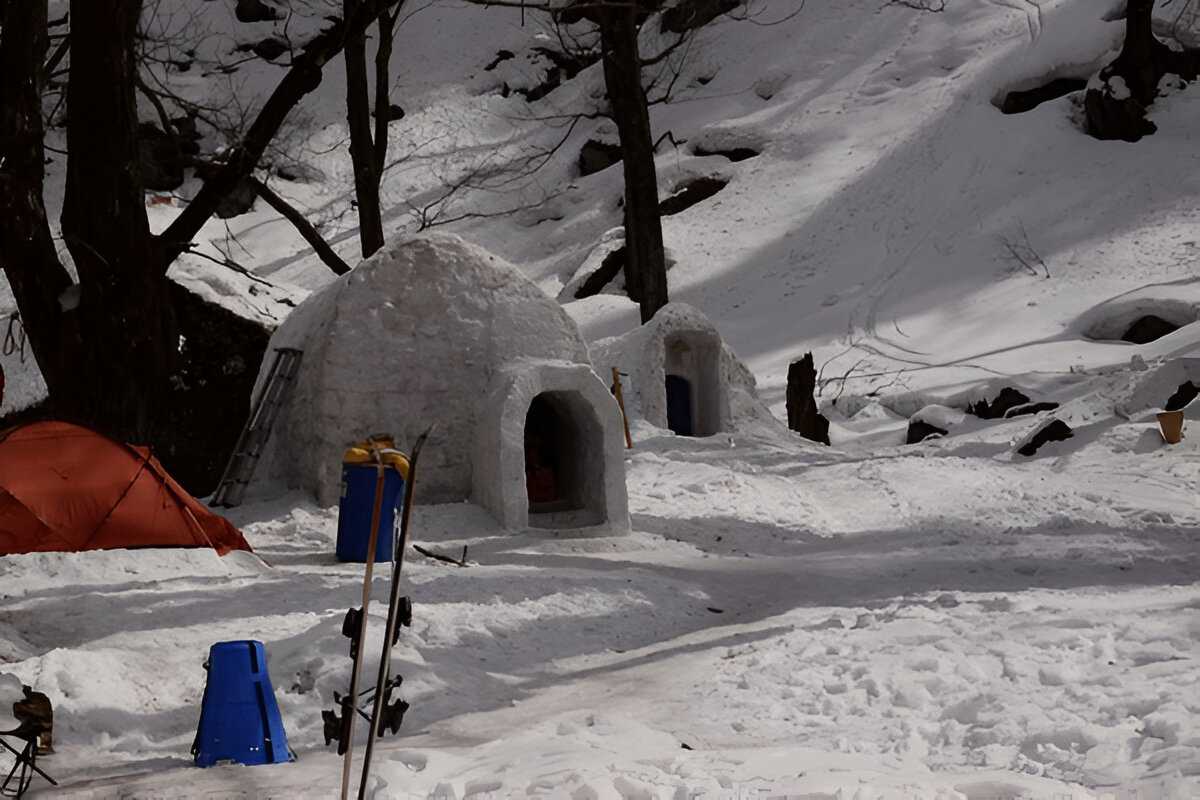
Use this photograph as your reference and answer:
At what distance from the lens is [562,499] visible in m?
12.5

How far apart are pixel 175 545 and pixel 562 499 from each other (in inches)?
166

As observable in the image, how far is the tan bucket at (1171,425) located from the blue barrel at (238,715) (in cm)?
1150

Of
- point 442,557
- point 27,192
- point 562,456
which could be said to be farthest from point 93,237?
point 562,456

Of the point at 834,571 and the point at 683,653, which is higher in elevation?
the point at 834,571

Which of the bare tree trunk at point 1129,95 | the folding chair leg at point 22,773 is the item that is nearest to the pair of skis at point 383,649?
the folding chair leg at point 22,773

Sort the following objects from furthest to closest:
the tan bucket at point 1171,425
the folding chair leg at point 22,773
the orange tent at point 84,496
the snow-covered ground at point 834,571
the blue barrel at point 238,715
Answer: the tan bucket at point 1171,425, the orange tent at point 84,496, the blue barrel at point 238,715, the snow-covered ground at point 834,571, the folding chair leg at point 22,773

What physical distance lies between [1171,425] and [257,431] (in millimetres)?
9599

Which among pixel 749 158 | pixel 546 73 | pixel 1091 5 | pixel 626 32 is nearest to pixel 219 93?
pixel 546 73

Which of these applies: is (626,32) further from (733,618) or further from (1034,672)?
(1034,672)

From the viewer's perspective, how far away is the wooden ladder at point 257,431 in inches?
450

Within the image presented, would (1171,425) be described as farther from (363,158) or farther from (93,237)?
(93,237)

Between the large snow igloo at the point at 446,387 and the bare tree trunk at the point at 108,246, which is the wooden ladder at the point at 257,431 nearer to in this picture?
the large snow igloo at the point at 446,387

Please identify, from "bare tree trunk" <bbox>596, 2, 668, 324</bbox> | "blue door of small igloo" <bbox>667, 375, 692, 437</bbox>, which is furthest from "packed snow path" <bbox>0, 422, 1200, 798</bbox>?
"bare tree trunk" <bbox>596, 2, 668, 324</bbox>

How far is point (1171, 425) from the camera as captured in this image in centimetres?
1402
